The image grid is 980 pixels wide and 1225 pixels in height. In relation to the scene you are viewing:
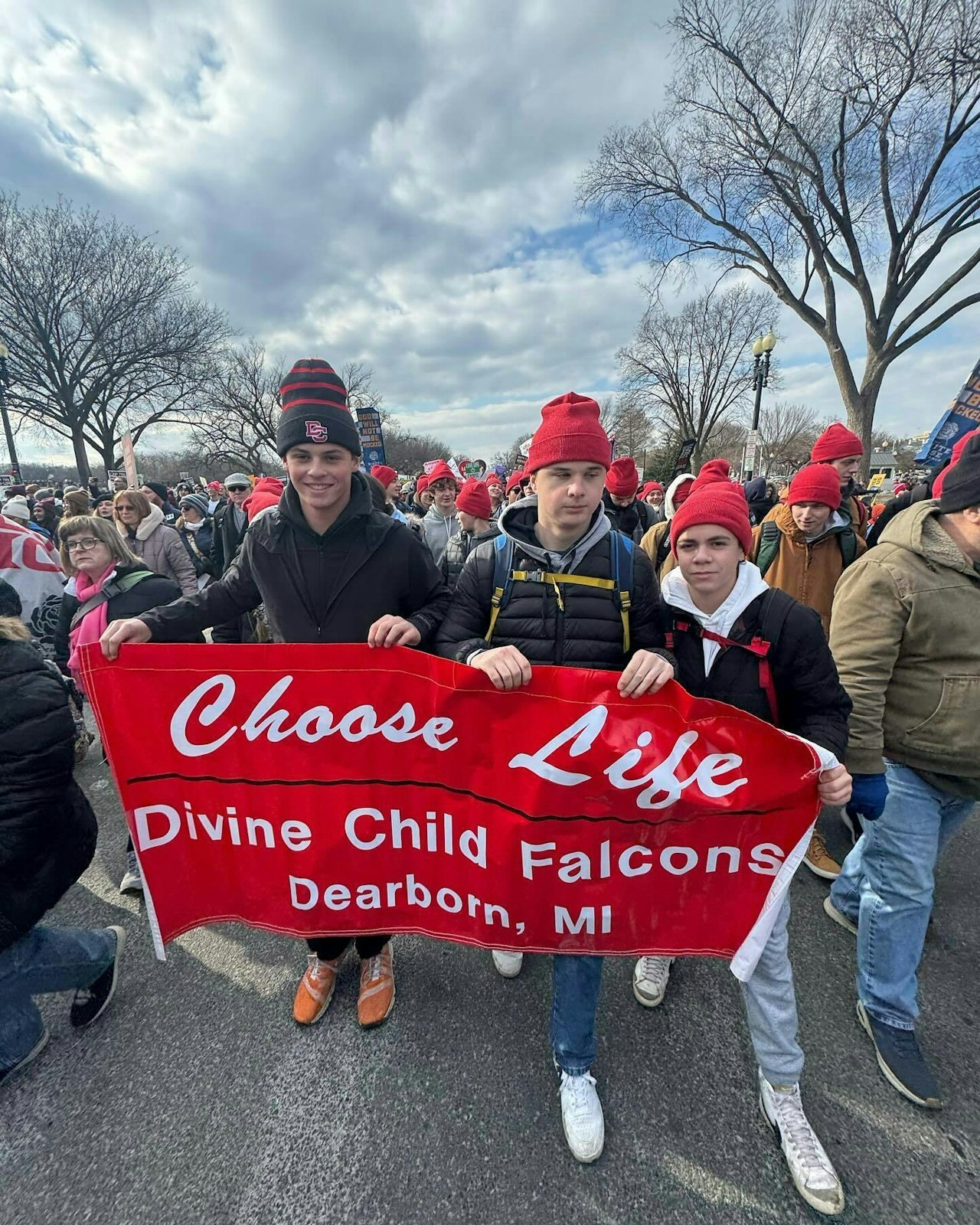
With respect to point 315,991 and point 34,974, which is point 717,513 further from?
point 34,974

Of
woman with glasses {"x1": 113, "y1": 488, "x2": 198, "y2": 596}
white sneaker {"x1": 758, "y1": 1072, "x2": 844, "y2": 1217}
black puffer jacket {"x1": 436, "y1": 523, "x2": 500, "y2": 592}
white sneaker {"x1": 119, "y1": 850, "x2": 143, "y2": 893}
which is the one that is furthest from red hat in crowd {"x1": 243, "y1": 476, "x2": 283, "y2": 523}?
white sneaker {"x1": 758, "y1": 1072, "x2": 844, "y2": 1217}

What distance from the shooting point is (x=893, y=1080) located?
1.97m

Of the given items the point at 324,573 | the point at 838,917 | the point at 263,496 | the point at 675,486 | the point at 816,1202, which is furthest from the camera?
the point at 675,486

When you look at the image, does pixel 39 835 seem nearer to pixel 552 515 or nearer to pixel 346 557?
pixel 346 557

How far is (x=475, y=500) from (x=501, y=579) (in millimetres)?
3475

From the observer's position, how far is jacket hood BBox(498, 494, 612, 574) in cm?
189

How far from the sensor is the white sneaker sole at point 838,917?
2.70 m

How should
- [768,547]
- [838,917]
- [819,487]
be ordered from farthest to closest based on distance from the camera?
[768,547], [819,487], [838,917]

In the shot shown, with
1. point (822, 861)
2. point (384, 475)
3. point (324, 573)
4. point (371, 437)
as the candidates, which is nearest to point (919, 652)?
point (822, 861)

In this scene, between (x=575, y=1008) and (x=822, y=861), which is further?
(x=822, y=861)

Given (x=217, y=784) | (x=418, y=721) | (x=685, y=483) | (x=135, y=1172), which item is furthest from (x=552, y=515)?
(x=685, y=483)

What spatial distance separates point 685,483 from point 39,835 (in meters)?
4.84

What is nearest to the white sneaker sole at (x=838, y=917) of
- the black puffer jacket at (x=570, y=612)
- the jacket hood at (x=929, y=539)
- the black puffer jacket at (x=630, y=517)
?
the jacket hood at (x=929, y=539)

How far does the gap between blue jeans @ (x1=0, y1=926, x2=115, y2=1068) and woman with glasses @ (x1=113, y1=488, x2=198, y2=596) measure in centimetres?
318
